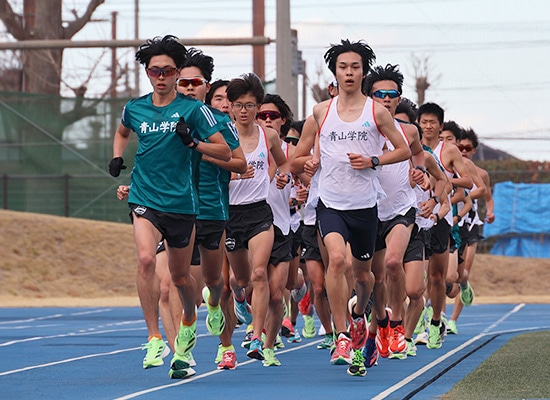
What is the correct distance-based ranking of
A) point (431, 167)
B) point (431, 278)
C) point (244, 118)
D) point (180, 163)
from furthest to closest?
point (431, 278)
point (431, 167)
point (244, 118)
point (180, 163)

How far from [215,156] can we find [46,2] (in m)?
31.0

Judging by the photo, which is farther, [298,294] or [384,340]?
[298,294]

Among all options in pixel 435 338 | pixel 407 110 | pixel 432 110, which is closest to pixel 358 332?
pixel 407 110

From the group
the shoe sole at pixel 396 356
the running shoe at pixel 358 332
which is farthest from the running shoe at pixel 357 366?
the shoe sole at pixel 396 356

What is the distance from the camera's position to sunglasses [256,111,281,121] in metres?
13.2

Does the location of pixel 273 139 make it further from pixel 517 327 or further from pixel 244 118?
pixel 517 327

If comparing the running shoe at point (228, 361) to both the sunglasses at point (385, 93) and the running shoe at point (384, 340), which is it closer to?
the running shoe at point (384, 340)

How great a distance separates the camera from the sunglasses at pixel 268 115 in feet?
43.4

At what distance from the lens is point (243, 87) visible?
11.8 m

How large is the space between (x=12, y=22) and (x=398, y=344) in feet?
101

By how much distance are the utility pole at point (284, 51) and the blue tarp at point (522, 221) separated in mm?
12955

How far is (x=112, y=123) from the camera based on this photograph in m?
33.2

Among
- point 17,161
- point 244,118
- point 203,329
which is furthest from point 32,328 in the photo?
point 17,161

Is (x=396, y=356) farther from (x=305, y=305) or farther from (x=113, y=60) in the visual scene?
(x=113, y=60)
